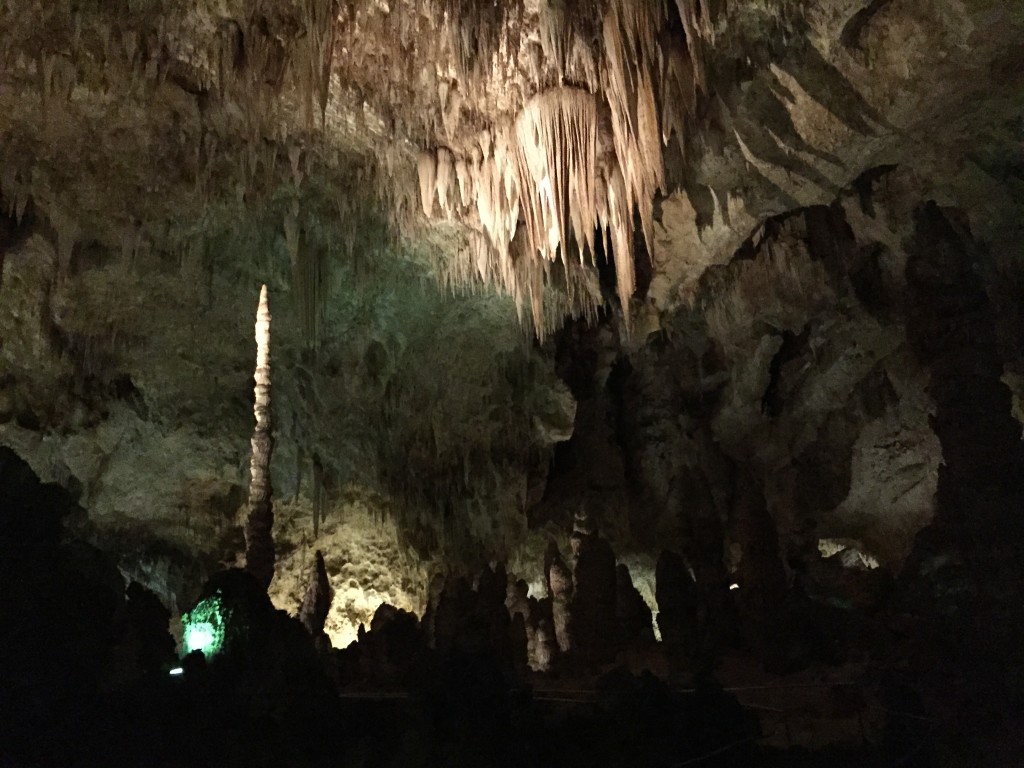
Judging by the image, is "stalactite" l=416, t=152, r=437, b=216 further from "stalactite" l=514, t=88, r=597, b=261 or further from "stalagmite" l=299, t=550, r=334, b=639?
"stalagmite" l=299, t=550, r=334, b=639

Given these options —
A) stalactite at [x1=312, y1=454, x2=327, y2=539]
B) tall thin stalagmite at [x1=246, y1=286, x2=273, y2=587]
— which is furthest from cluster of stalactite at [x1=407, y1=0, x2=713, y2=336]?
stalactite at [x1=312, y1=454, x2=327, y2=539]

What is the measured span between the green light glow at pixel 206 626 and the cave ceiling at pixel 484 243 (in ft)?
12.6

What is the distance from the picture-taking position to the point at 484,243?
9094 mm

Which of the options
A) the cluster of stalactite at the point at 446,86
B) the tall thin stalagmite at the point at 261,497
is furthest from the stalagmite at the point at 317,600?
the cluster of stalactite at the point at 446,86

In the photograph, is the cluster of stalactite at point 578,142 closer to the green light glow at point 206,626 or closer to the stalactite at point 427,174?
the stalactite at point 427,174

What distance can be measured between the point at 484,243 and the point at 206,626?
5.25m

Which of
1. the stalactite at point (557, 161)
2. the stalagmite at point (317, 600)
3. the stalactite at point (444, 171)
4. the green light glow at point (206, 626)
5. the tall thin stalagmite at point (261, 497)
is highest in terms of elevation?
the stalactite at point (444, 171)

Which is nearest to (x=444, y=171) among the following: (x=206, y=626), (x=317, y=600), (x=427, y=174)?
(x=427, y=174)

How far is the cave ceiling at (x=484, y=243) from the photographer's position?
21.2 ft

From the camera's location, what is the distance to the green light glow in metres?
5.06

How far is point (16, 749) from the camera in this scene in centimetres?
Answer: 407

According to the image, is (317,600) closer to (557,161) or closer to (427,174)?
(427,174)

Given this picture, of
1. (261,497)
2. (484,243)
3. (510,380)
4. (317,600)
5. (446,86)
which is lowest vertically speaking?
(317,600)

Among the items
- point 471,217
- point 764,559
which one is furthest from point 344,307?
point 764,559
